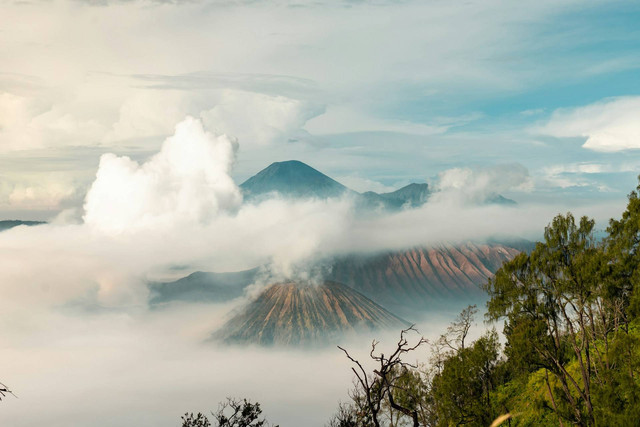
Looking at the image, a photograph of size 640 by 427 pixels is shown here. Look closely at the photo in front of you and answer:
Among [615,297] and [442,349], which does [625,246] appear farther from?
[442,349]

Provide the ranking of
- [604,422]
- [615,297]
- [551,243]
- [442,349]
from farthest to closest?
1. [442,349]
2. [551,243]
3. [615,297]
4. [604,422]

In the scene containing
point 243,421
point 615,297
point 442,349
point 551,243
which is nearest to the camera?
point 615,297

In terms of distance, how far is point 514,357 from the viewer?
45562mm

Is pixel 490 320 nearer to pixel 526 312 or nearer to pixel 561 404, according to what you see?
pixel 526 312

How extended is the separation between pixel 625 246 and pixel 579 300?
6073mm

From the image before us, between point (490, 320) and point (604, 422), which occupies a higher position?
point (490, 320)

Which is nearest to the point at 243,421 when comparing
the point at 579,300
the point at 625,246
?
the point at 579,300

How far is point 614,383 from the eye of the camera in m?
35.8

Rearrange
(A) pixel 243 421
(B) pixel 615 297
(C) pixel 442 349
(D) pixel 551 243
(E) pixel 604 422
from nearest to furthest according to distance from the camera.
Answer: (E) pixel 604 422
(B) pixel 615 297
(D) pixel 551 243
(A) pixel 243 421
(C) pixel 442 349

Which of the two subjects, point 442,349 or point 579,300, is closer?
point 579,300

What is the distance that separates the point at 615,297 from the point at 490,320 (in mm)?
10017

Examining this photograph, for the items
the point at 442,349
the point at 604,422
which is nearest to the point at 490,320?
the point at 604,422

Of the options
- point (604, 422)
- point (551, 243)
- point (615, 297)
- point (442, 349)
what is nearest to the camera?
point (604, 422)

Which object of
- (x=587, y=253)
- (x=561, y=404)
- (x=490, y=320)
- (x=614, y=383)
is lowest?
(x=561, y=404)
